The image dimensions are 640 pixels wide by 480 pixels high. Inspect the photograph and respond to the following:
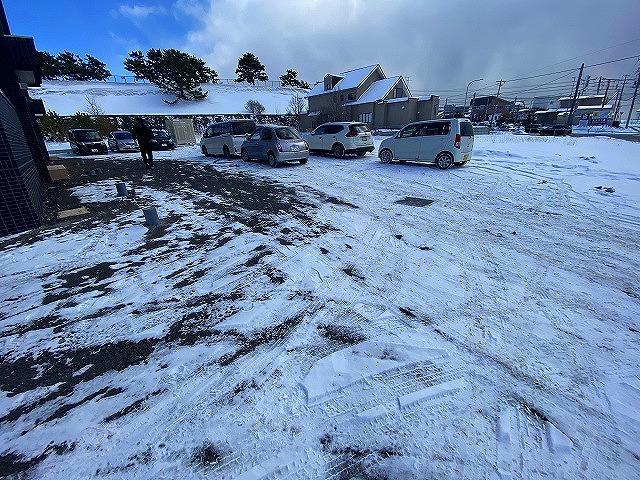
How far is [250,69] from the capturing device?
6781 centimetres

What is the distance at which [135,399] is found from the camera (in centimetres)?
215

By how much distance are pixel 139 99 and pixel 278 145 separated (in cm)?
5223

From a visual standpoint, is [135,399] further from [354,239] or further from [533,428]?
[354,239]

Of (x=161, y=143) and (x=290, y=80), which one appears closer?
(x=161, y=143)

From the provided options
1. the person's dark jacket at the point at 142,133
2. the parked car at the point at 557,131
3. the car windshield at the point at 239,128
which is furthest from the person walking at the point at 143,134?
the parked car at the point at 557,131

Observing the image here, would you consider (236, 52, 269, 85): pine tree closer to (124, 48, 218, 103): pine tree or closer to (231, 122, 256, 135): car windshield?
(124, 48, 218, 103): pine tree

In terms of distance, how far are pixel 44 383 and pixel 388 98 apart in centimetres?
4290

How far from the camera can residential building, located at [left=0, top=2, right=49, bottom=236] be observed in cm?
526

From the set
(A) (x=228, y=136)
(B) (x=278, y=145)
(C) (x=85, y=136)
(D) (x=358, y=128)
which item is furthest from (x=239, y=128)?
(C) (x=85, y=136)

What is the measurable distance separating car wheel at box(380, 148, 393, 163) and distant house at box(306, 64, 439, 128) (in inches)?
1148

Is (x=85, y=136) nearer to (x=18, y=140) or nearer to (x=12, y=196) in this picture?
(x=18, y=140)

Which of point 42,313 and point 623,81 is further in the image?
point 623,81

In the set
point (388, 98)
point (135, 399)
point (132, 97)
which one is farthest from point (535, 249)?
point (132, 97)

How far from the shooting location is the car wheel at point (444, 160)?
1012 centimetres
